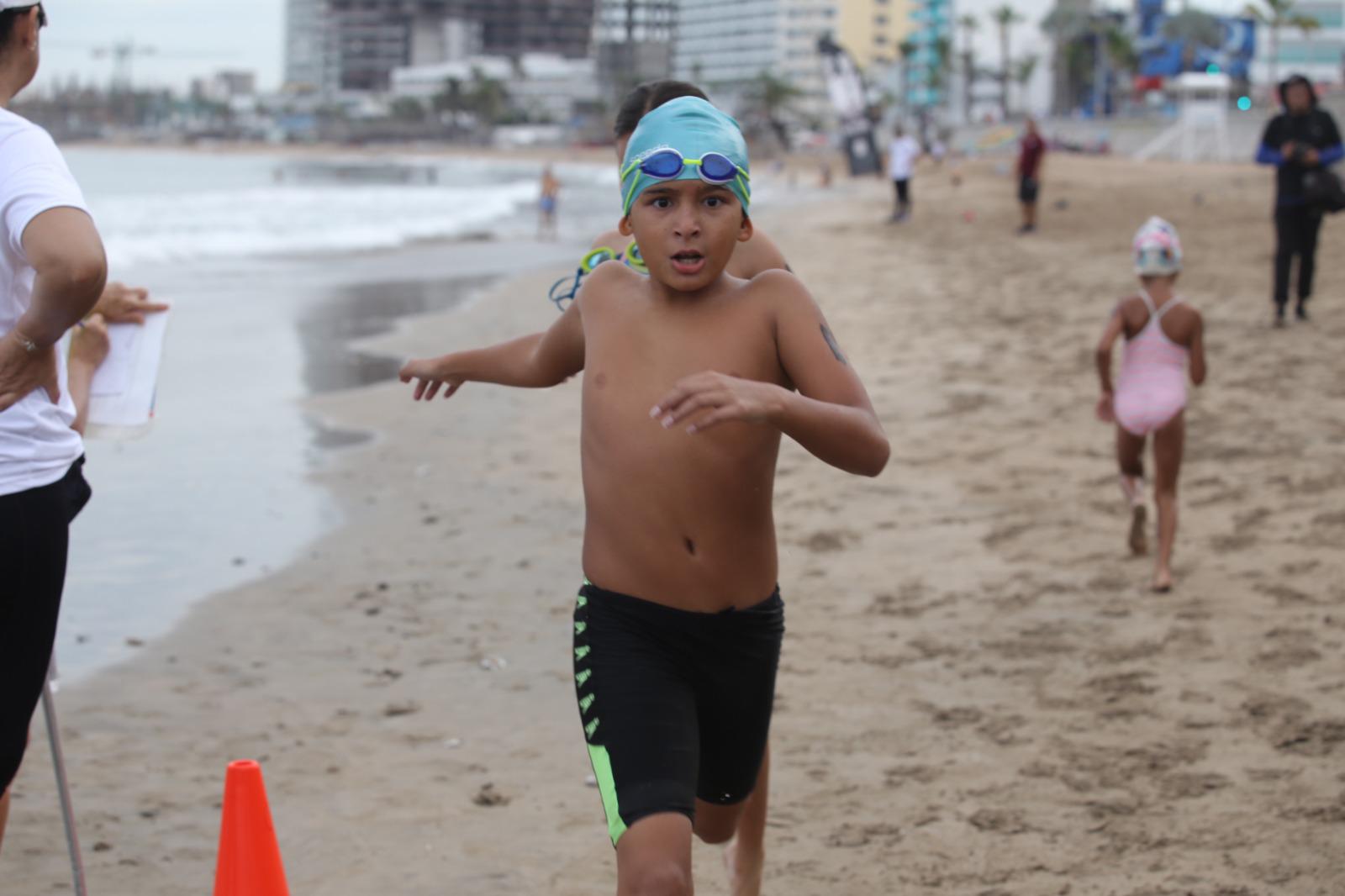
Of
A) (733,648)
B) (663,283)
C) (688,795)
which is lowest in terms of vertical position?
(688,795)

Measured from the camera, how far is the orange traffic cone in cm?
296

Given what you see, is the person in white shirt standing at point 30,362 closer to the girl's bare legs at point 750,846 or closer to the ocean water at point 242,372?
the girl's bare legs at point 750,846

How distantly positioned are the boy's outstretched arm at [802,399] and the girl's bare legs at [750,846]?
99cm

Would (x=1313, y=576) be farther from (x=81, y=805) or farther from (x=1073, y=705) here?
(x=81, y=805)

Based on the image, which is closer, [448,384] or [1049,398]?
[448,384]

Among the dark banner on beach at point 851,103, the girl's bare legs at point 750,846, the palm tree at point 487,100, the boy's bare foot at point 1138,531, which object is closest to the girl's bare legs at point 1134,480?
the boy's bare foot at point 1138,531

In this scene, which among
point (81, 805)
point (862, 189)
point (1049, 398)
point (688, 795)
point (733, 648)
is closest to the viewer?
point (688, 795)

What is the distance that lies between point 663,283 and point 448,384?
2.34ft

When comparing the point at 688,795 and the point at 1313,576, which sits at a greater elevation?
the point at 688,795

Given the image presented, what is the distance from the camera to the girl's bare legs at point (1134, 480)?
6777 mm

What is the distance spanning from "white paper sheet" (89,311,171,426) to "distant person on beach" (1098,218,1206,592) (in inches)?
169

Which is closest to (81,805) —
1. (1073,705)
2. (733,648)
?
(733,648)

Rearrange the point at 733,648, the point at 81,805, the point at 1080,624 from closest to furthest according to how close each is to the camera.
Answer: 1. the point at 733,648
2. the point at 81,805
3. the point at 1080,624

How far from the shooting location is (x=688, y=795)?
8.74ft
